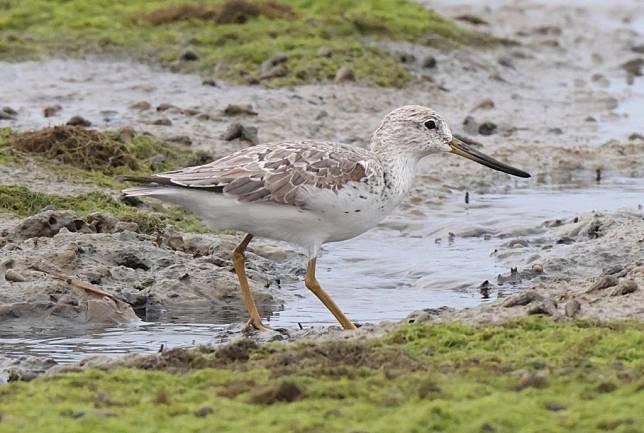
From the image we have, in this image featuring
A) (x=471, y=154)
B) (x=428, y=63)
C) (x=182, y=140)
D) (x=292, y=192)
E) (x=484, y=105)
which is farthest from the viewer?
(x=428, y=63)

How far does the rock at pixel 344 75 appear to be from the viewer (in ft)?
60.0

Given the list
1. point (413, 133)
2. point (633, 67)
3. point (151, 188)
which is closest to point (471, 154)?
point (413, 133)

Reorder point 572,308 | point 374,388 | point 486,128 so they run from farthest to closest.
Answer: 1. point 486,128
2. point 572,308
3. point 374,388

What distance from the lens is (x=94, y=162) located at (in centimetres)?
1320

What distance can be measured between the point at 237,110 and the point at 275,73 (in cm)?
230

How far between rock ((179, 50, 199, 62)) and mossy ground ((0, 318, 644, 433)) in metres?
12.1

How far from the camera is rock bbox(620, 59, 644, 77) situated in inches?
860

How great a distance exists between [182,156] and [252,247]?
248 cm

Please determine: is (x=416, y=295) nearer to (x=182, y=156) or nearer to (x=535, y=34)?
(x=182, y=156)

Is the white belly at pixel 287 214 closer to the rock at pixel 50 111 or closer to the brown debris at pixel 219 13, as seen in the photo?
the rock at pixel 50 111

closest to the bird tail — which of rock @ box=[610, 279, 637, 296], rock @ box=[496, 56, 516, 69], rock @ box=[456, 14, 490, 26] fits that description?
rock @ box=[610, 279, 637, 296]

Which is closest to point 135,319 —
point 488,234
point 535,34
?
point 488,234

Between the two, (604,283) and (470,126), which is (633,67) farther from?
(604,283)

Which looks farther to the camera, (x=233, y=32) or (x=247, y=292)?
(x=233, y=32)
